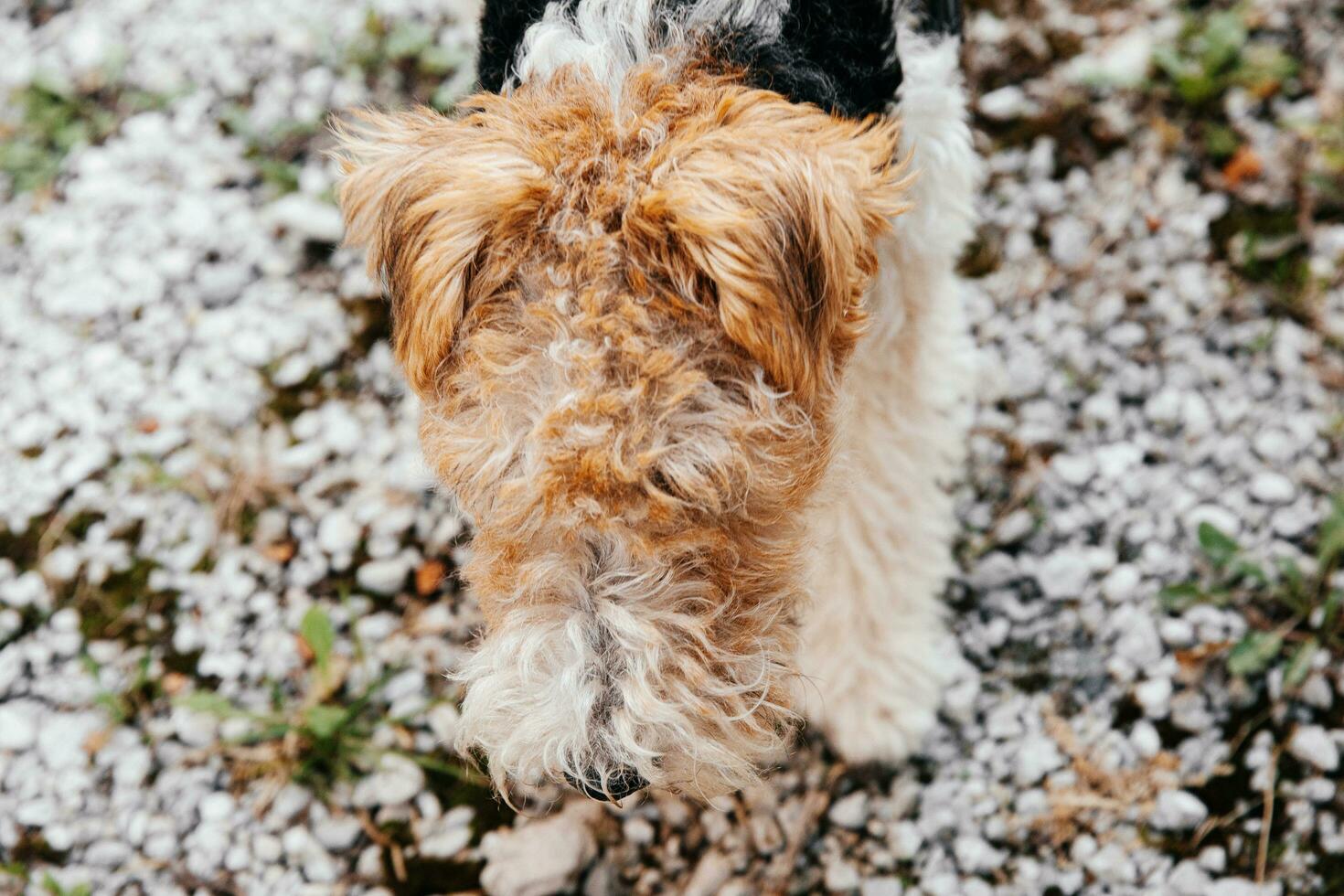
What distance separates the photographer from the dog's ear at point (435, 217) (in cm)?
187

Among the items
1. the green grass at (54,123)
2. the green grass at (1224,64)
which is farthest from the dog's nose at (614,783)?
the green grass at (54,123)

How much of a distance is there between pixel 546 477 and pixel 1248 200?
10.1 ft

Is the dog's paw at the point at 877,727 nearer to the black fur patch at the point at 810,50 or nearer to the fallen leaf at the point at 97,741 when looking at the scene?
the black fur patch at the point at 810,50

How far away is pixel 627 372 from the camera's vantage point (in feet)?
5.92

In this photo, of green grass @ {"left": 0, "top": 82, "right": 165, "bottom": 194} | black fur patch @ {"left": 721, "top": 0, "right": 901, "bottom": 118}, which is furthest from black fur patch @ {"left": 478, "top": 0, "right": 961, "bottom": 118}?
green grass @ {"left": 0, "top": 82, "right": 165, "bottom": 194}

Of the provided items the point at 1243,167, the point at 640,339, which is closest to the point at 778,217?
the point at 640,339

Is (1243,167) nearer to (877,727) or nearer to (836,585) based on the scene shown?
(836,585)

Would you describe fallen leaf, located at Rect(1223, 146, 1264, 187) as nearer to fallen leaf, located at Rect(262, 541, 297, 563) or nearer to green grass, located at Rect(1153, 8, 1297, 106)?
green grass, located at Rect(1153, 8, 1297, 106)

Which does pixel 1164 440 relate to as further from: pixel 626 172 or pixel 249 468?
pixel 249 468

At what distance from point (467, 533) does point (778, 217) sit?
1.84 m

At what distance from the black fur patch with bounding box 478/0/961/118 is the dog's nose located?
1.33 meters

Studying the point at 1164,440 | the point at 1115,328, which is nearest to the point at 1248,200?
the point at 1115,328

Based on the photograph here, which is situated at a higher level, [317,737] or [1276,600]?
[1276,600]

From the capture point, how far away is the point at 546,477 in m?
1.79
